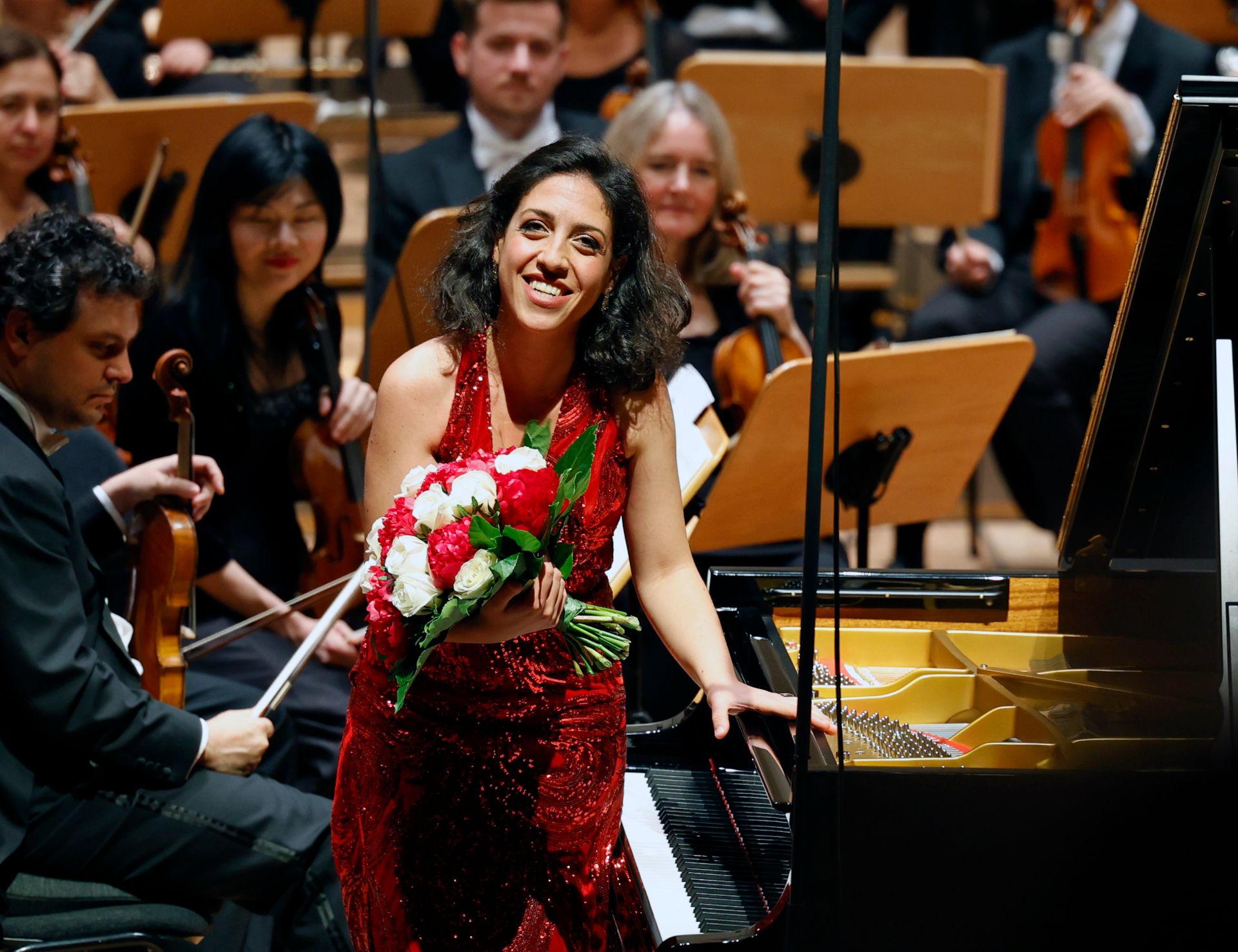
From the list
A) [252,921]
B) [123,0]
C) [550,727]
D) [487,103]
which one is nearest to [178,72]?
[123,0]

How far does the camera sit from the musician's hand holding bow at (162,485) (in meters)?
2.23

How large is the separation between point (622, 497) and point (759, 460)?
0.72 meters

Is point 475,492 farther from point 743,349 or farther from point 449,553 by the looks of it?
point 743,349

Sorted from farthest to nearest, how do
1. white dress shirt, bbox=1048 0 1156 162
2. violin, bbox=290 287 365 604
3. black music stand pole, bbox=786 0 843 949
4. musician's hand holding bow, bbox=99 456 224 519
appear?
white dress shirt, bbox=1048 0 1156 162 → violin, bbox=290 287 365 604 → musician's hand holding bow, bbox=99 456 224 519 → black music stand pole, bbox=786 0 843 949

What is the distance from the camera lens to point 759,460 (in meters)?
2.46

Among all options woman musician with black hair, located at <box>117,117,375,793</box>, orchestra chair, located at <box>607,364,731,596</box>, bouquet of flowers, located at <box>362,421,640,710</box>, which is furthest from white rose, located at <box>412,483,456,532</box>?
woman musician with black hair, located at <box>117,117,375,793</box>

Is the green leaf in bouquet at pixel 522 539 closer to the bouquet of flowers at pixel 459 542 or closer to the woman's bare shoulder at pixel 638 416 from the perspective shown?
the bouquet of flowers at pixel 459 542

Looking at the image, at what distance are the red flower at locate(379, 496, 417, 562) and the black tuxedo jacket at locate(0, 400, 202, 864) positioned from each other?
0.53 m

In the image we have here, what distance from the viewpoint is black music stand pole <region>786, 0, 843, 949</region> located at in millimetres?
1142

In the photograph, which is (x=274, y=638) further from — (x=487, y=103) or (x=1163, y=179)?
(x=1163, y=179)

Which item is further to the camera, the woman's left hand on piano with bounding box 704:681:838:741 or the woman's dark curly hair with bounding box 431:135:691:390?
the woman's dark curly hair with bounding box 431:135:691:390

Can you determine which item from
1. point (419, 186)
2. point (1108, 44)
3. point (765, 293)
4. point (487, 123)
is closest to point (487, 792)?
point (765, 293)

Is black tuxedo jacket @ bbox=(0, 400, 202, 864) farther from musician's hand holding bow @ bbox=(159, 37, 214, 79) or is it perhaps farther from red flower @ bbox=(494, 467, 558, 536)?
musician's hand holding bow @ bbox=(159, 37, 214, 79)

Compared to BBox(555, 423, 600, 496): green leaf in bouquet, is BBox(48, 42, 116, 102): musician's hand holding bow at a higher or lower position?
higher
